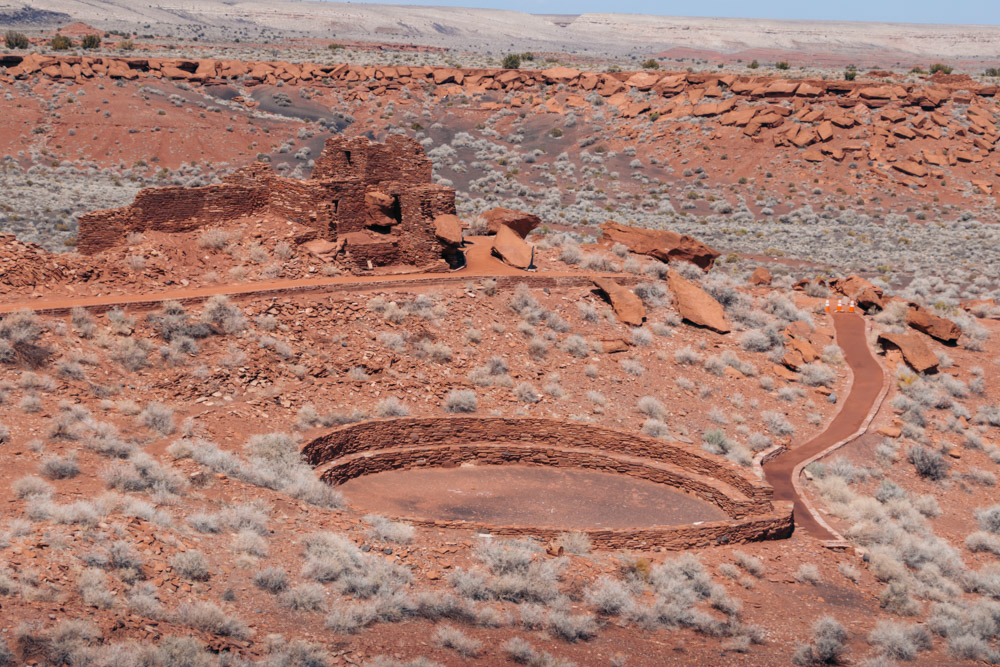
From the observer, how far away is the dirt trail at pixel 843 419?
1864 cm

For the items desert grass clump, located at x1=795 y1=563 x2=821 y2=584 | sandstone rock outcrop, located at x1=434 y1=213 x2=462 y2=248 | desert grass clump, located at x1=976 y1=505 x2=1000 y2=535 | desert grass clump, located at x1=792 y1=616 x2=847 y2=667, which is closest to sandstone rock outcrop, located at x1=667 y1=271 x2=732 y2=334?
sandstone rock outcrop, located at x1=434 y1=213 x2=462 y2=248

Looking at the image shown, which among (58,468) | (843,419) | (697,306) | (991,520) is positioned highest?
(58,468)

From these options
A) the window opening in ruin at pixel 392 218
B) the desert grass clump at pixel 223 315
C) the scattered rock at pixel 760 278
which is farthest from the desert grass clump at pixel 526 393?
the scattered rock at pixel 760 278

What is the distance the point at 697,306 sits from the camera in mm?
26672

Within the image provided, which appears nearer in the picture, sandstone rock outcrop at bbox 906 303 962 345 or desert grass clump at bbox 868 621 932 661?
desert grass clump at bbox 868 621 932 661

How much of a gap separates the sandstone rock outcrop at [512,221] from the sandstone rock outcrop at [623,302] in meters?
4.36

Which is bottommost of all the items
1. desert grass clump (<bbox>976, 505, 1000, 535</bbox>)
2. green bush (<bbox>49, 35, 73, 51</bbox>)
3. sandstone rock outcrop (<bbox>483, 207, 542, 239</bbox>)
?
desert grass clump (<bbox>976, 505, 1000, 535</bbox>)

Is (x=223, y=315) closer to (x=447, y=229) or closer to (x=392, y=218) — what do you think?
(x=392, y=218)

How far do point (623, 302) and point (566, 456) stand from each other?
23.8 feet

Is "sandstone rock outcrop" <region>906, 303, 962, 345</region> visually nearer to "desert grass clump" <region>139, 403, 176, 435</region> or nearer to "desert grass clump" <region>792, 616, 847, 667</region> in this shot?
"desert grass clump" <region>792, 616, 847, 667</region>

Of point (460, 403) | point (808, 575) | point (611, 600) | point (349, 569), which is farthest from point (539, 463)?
point (349, 569)

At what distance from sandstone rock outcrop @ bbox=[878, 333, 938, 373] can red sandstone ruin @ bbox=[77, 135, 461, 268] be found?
13.1 m

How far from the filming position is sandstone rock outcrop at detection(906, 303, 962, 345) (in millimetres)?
27984

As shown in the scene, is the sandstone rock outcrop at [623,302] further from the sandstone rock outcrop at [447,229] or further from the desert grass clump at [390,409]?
the desert grass clump at [390,409]
